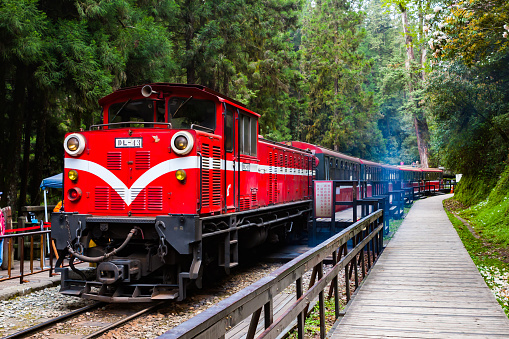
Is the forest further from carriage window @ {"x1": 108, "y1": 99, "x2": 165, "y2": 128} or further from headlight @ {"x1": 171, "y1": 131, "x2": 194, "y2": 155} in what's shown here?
headlight @ {"x1": 171, "y1": 131, "x2": 194, "y2": 155}

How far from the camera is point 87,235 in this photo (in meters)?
7.34

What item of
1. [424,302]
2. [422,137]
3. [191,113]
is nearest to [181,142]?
[191,113]

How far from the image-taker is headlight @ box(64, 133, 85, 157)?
295 inches

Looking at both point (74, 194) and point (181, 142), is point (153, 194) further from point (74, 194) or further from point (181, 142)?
point (74, 194)

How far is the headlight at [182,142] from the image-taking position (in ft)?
22.6

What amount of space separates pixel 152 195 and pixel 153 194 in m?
0.02

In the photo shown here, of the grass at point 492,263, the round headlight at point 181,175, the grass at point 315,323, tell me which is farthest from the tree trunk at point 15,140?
the grass at point 492,263

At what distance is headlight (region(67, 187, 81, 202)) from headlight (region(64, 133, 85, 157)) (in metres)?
0.58

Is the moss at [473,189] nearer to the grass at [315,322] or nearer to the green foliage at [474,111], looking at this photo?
the green foliage at [474,111]

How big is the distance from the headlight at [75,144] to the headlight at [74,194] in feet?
1.91

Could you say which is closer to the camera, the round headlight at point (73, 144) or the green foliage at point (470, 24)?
the round headlight at point (73, 144)

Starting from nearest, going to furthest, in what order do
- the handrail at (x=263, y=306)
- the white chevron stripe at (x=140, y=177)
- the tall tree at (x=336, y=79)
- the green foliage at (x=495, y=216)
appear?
the handrail at (x=263, y=306), the white chevron stripe at (x=140, y=177), the green foliage at (x=495, y=216), the tall tree at (x=336, y=79)

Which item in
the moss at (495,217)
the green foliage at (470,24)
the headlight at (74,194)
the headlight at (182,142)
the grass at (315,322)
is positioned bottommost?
the grass at (315,322)

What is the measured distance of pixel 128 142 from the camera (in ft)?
23.9
